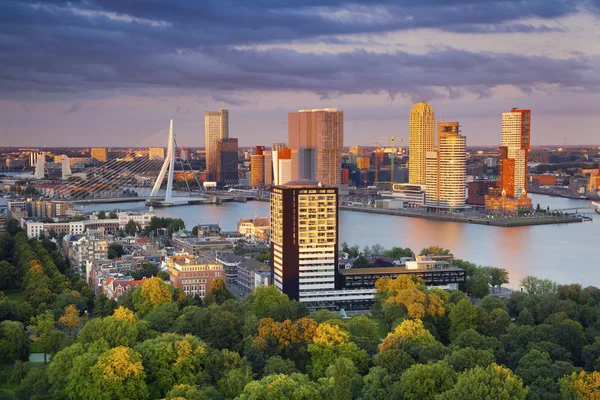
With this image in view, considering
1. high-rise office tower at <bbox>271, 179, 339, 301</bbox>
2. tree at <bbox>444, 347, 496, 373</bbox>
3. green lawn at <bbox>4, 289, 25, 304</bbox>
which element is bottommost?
green lawn at <bbox>4, 289, 25, 304</bbox>

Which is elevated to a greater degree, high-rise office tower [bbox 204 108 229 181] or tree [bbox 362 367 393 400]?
high-rise office tower [bbox 204 108 229 181]

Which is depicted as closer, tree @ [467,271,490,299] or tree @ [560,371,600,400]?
tree @ [560,371,600,400]

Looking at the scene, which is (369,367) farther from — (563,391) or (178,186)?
(178,186)

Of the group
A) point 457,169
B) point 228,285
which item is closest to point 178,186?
point 457,169

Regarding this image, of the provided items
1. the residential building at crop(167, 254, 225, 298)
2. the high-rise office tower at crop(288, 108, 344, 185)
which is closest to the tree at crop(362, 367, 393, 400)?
the residential building at crop(167, 254, 225, 298)

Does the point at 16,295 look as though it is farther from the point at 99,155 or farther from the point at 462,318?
the point at 99,155

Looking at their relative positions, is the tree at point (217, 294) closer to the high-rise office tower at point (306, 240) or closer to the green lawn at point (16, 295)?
the high-rise office tower at point (306, 240)

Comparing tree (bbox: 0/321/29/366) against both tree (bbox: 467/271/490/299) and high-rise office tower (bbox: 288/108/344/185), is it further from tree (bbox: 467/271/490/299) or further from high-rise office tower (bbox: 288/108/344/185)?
high-rise office tower (bbox: 288/108/344/185)
